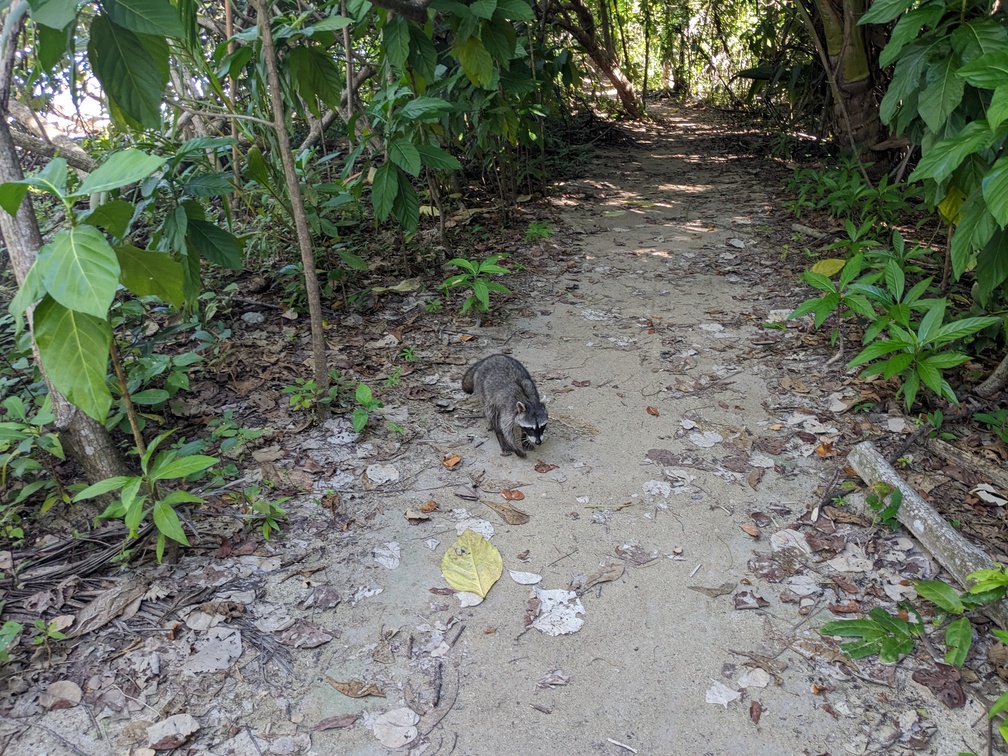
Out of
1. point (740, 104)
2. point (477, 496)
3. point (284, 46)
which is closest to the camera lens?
point (477, 496)

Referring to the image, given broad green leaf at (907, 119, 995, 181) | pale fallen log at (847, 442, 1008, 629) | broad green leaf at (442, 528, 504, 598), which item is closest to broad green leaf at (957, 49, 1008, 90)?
broad green leaf at (907, 119, 995, 181)

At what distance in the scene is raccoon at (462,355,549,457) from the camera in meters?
3.94

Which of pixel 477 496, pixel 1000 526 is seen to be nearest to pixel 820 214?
pixel 1000 526

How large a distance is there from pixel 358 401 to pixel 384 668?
182cm

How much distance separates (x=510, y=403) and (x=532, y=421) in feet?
0.69

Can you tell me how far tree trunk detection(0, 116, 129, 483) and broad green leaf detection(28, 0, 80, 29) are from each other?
3.07 feet

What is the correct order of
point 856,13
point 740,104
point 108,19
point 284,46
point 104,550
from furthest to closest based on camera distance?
point 740,104
point 856,13
point 284,46
point 104,550
point 108,19

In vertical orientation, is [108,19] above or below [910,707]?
above

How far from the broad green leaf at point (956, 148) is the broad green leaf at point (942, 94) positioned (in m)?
0.34

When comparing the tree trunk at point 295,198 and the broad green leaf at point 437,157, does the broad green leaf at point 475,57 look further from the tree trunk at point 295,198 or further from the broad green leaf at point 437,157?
the tree trunk at point 295,198

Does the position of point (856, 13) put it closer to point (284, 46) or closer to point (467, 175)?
point (467, 175)

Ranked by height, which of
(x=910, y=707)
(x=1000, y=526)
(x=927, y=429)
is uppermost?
(x=927, y=429)

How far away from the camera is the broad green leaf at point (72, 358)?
228 centimetres

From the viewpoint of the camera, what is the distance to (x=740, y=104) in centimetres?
1179
